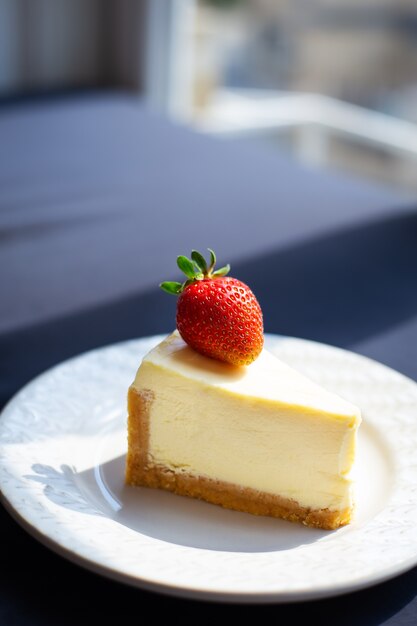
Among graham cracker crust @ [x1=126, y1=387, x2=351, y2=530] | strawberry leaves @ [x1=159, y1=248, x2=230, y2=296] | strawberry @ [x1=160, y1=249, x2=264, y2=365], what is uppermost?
strawberry leaves @ [x1=159, y1=248, x2=230, y2=296]

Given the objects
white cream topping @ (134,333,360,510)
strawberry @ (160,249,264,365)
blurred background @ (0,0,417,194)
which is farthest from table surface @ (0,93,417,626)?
blurred background @ (0,0,417,194)

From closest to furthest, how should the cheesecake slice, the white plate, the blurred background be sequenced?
1. the white plate
2. the cheesecake slice
3. the blurred background

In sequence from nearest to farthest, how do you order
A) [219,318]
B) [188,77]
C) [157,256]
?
[219,318] < [157,256] < [188,77]

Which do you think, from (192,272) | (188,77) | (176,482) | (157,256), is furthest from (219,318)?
(188,77)

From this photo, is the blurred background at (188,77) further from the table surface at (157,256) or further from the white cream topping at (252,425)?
the white cream topping at (252,425)

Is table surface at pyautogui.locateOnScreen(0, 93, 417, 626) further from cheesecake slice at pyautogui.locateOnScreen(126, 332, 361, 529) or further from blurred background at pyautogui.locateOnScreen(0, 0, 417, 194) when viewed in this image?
blurred background at pyautogui.locateOnScreen(0, 0, 417, 194)

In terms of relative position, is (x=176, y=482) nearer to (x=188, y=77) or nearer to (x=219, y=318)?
(x=219, y=318)

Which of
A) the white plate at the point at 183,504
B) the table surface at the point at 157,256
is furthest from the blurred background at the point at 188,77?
the white plate at the point at 183,504
